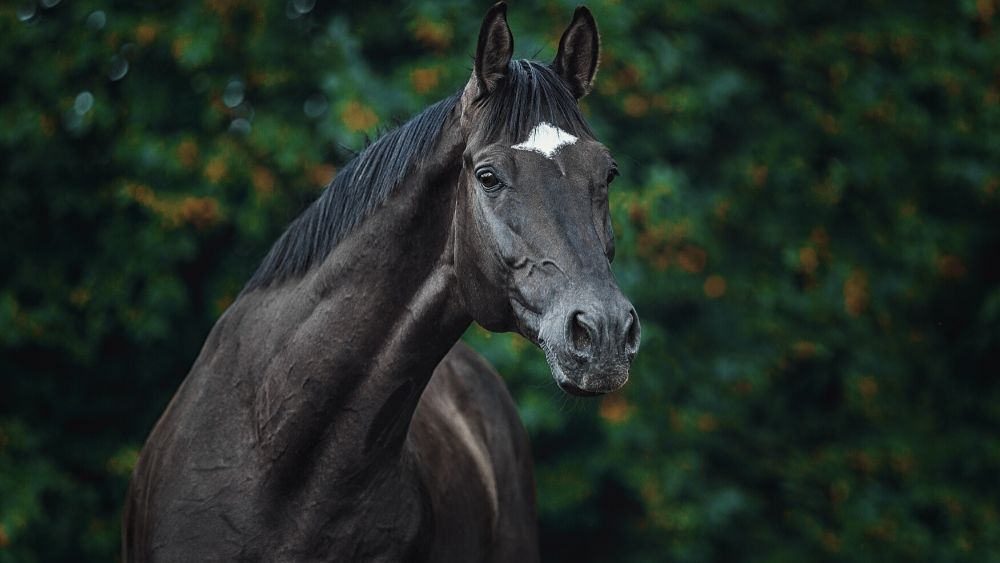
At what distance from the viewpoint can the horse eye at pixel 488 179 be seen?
2660mm

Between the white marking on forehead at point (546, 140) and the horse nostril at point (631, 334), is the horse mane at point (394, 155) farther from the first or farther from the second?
the horse nostril at point (631, 334)

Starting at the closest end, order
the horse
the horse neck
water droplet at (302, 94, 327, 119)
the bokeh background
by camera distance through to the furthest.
A: the horse < the horse neck < the bokeh background < water droplet at (302, 94, 327, 119)

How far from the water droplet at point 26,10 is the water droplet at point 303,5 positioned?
1691 millimetres

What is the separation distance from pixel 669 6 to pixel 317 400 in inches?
219

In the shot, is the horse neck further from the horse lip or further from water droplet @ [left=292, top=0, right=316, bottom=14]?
water droplet @ [left=292, top=0, right=316, bottom=14]

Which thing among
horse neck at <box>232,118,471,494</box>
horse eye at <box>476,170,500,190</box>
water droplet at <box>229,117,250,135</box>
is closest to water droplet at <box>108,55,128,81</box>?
water droplet at <box>229,117,250,135</box>

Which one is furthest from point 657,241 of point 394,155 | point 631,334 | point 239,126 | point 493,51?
point 631,334

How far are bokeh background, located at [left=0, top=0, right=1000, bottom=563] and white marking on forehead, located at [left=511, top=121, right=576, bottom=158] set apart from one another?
3.79 m

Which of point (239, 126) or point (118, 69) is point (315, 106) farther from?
point (118, 69)

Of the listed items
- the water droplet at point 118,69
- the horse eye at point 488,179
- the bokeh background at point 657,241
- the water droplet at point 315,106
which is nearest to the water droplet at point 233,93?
the bokeh background at point 657,241

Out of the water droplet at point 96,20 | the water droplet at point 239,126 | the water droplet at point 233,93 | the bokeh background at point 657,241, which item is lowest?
the bokeh background at point 657,241

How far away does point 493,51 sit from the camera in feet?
9.17

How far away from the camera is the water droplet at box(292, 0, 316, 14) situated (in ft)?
24.5

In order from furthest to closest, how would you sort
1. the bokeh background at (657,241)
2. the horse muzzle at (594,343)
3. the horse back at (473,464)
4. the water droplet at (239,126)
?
the water droplet at (239,126) → the bokeh background at (657,241) → the horse back at (473,464) → the horse muzzle at (594,343)
